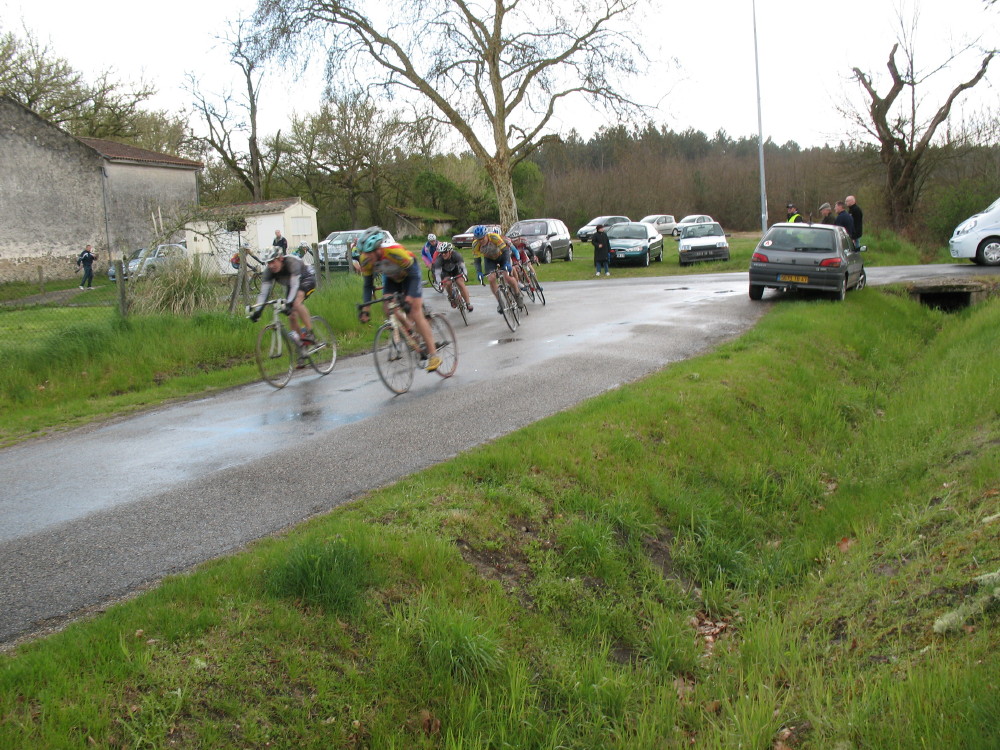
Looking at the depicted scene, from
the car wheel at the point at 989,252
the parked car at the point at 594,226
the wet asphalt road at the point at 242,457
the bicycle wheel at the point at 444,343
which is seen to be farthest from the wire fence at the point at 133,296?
the parked car at the point at 594,226

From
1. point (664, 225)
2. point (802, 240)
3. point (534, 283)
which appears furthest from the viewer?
point (664, 225)

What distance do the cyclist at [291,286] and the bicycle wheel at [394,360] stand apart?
1.38 meters

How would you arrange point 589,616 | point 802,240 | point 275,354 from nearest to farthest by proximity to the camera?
point 589,616
point 275,354
point 802,240

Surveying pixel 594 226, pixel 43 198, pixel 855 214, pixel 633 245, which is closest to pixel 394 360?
pixel 855 214

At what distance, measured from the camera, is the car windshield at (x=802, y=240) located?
56.4 feet

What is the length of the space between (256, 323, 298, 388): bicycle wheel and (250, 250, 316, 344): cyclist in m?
0.22

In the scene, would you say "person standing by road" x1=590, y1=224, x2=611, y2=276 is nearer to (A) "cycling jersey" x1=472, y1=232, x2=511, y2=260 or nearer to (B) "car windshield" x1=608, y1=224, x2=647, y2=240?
(B) "car windshield" x1=608, y1=224, x2=647, y2=240

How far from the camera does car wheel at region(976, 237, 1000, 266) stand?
23.8 metres

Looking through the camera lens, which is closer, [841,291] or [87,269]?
[841,291]

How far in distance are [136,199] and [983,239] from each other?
3560 centimetres

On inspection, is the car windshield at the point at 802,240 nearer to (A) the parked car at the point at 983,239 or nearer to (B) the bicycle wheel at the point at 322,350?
(A) the parked car at the point at 983,239

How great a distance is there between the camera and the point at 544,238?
34.4m

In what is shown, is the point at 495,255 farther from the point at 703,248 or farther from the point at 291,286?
the point at 703,248

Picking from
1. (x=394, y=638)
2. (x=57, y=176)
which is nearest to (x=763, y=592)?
(x=394, y=638)
